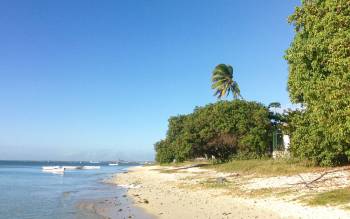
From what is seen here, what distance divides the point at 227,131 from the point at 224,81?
64.6 feet

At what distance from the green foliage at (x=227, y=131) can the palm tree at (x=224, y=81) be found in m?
11.3

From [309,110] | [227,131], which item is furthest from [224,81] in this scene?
[309,110]

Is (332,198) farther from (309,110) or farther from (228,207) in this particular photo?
(309,110)

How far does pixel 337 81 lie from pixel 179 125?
176ft

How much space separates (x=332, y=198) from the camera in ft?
50.9

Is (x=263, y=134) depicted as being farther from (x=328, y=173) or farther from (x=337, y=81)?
(x=337, y=81)

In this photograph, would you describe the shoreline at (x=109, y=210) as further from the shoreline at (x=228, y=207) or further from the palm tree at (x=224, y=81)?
the palm tree at (x=224, y=81)

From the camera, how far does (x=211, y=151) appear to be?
5672 centimetres

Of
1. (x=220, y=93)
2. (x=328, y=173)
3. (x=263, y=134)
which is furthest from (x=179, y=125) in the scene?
(x=328, y=173)

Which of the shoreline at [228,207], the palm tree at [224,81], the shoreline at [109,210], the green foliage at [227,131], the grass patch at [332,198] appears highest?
the palm tree at [224,81]

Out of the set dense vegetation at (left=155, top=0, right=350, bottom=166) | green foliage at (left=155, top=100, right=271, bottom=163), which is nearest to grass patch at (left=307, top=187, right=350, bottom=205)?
dense vegetation at (left=155, top=0, right=350, bottom=166)

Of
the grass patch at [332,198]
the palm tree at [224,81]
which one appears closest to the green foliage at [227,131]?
the palm tree at [224,81]

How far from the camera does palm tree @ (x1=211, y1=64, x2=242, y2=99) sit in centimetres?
6938

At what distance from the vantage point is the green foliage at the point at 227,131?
4991 cm
